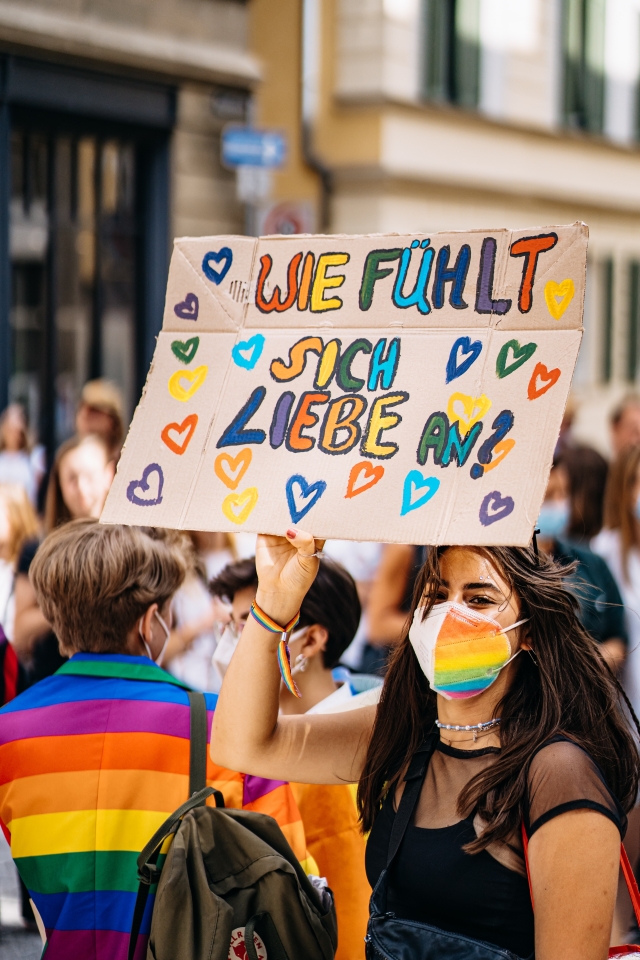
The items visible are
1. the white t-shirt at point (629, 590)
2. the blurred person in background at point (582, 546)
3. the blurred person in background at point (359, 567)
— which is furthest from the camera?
the blurred person in background at point (359, 567)

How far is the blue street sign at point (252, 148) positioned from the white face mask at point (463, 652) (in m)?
7.77

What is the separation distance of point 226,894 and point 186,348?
1094mm

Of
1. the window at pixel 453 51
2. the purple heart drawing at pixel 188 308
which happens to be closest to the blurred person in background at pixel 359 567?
the purple heart drawing at pixel 188 308

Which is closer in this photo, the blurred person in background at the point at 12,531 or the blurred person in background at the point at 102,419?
the blurred person in background at the point at 12,531

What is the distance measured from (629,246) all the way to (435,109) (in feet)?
15.4

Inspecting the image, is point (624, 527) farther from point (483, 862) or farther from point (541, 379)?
point (483, 862)

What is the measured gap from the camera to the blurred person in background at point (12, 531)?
199 inches

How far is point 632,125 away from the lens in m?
17.4

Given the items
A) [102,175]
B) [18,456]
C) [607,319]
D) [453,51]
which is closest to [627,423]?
[18,456]

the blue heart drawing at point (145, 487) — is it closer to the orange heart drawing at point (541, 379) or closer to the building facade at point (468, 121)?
the orange heart drawing at point (541, 379)

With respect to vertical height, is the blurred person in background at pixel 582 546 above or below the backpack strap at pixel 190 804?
above

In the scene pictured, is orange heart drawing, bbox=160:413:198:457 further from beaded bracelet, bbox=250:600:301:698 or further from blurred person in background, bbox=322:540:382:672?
blurred person in background, bbox=322:540:382:672

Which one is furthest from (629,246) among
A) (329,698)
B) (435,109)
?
(329,698)

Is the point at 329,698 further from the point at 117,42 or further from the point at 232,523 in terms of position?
the point at 117,42
